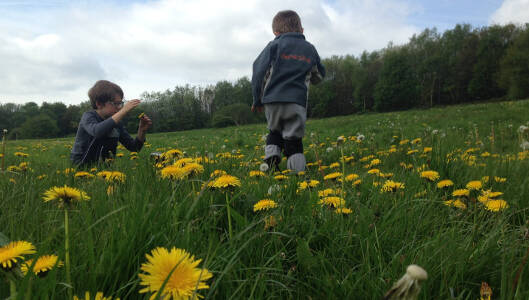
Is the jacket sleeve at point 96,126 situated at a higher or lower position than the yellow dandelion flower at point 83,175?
higher

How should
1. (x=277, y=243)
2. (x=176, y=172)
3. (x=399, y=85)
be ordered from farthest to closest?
(x=399, y=85), (x=176, y=172), (x=277, y=243)

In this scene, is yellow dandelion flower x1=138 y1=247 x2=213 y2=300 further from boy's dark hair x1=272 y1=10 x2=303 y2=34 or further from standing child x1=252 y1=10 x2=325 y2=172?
boy's dark hair x1=272 y1=10 x2=303 y2=34

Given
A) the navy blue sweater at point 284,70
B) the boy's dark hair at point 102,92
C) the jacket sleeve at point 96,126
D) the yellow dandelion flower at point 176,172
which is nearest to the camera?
the yellow dandelion flower at point 176,172

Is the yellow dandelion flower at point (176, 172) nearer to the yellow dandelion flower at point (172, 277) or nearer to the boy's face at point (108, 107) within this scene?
the yellow dandelion flower at point (172, 277)

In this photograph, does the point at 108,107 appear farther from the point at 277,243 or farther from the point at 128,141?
the point at 277,243

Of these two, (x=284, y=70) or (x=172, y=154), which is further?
(x=284, y=70)

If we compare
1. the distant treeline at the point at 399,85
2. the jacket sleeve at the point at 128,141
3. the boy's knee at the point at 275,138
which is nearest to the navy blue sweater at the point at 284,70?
the boy's knee at the point at 275,138

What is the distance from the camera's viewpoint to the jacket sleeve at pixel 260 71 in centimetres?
406

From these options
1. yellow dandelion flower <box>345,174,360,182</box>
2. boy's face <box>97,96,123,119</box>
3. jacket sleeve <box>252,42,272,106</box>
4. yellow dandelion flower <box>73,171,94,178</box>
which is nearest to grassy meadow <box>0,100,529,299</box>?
yellow dandelion flower <box>345,174,360,182</box>

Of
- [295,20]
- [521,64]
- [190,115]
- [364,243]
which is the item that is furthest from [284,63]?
[190,115]

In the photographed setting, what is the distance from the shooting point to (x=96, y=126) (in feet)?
12.4

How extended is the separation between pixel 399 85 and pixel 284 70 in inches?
1950

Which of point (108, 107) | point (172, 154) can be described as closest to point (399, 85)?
point (108, 107)

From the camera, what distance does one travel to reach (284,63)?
4.03 metres
